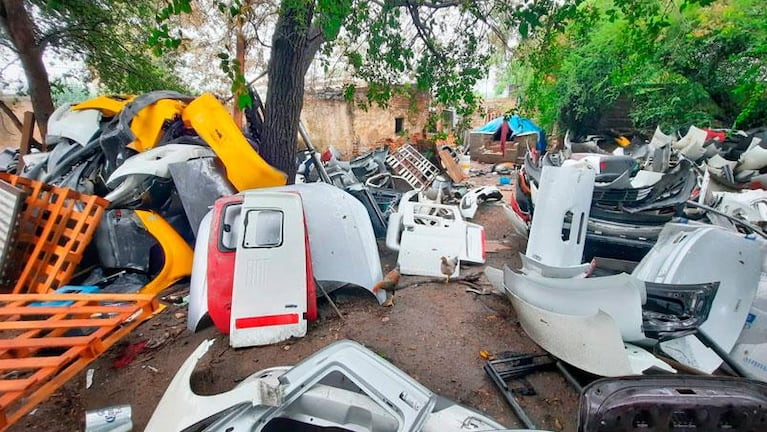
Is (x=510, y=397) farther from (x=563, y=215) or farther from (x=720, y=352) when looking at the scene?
(x=563, y=215)

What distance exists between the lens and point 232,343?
244 centimetres

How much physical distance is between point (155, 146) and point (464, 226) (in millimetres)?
3680

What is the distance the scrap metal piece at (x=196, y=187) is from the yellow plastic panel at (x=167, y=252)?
0.20 meters

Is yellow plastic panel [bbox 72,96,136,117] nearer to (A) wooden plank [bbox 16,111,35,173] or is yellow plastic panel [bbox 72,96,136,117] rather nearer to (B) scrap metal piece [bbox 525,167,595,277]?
(A) wooden plank [bbox 16,111,35,173]

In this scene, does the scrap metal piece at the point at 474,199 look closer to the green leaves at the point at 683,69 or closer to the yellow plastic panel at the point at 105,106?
the green leaves at the point at 683,69

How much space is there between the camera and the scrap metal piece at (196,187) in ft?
11.2

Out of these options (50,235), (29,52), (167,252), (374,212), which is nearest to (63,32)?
(29,52)

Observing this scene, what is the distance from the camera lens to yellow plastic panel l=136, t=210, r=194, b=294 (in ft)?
10.7

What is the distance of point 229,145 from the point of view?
3.67 meters

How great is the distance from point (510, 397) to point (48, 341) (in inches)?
107

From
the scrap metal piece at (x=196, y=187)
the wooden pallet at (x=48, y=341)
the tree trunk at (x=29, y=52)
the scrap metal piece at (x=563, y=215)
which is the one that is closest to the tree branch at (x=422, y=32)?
the scrap metal piece at (x=563, y=215)

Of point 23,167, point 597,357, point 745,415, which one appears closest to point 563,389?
point 597,357

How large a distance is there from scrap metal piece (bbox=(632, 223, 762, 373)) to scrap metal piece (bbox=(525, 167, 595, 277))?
0.65 m

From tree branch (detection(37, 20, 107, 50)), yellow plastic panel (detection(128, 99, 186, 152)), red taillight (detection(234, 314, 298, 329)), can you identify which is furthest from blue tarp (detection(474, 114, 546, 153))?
red taillight (detection(234, 314, 298, 329))
